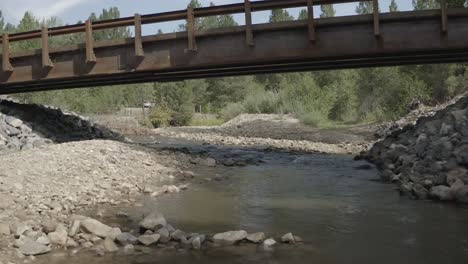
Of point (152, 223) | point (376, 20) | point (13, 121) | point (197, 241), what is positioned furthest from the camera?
point (13, 121)

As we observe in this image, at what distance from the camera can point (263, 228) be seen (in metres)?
9.71

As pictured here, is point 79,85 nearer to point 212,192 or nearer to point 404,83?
point 212,192

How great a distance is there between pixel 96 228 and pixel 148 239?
1040mm

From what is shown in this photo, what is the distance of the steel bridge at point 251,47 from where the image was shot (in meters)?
16.2

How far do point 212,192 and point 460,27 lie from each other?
31.0 ft

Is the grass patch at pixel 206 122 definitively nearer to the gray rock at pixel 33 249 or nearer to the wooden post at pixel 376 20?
the wooden post at pixel 376 20

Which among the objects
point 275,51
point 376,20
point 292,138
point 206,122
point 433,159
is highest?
point 376,20

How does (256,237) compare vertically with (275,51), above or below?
below

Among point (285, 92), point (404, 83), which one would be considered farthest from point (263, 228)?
point (285, 92)

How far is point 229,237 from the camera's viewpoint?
8.78m

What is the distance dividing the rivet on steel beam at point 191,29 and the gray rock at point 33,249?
11.1 meters

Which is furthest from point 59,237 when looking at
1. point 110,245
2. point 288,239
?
point 288,239

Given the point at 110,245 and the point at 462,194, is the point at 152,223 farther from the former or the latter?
the point at 462,194

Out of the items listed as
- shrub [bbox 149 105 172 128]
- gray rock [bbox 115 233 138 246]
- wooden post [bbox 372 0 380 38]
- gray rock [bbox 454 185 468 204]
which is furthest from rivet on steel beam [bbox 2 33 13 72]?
shrub [bbox 149 105 172 128]
